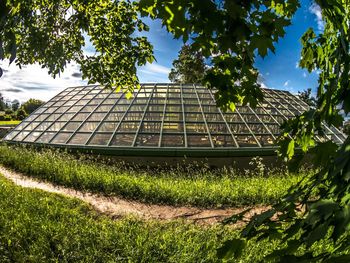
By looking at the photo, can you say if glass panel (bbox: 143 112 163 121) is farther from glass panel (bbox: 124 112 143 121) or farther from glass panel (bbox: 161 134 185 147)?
glass panel (bbox: 161 134 185 147)

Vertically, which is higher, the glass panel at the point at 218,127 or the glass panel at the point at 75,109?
the glass panel at the point at 75,109

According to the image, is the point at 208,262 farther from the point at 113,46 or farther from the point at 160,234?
the point at 113,46

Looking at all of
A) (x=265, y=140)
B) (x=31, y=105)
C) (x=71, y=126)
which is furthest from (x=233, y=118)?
(x=31, y=105)

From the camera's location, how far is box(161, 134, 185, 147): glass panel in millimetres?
14758

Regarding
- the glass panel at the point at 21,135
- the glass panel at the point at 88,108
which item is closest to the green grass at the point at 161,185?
the glass panel at the point at 21,135

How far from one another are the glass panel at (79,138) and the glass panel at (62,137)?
443 mm

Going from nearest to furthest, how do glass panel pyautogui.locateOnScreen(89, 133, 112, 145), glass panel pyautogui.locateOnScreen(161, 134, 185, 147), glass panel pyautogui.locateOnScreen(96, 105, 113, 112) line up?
1. glass panel pyautogui.locateOnScreen(161, 134, 185, 147)
2. glass panel pyautogui.locateOnScreen(89, 133, 112, 145)
3. glass panel pyautogui.locateOnScreen(96, 105, 113, 112)

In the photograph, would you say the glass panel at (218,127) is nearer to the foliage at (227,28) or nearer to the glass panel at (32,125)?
the glass panel at (32,125)

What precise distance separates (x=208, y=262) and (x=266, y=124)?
47.5 ft

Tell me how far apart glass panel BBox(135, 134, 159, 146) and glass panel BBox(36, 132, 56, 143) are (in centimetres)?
535

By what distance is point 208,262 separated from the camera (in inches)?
193

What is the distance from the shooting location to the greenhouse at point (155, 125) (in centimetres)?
1480

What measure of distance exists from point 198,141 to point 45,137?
884cm

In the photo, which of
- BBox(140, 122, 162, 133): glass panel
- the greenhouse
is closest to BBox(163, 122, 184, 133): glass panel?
the greenhouse
